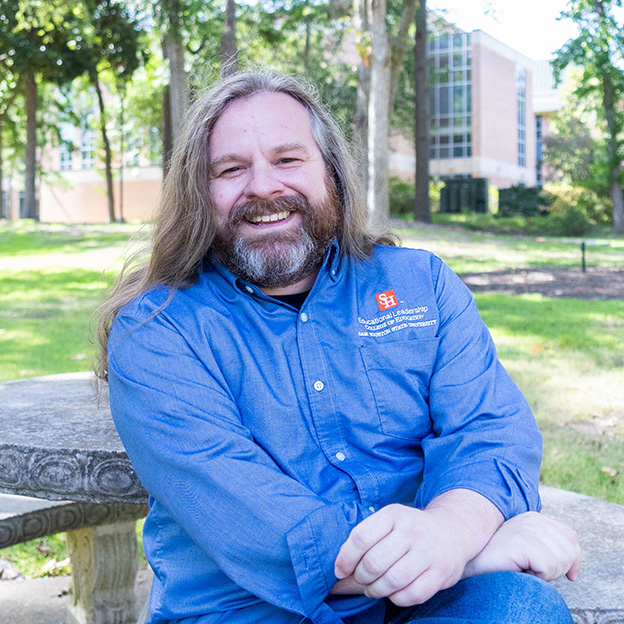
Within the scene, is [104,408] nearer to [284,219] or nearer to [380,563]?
[284,219]

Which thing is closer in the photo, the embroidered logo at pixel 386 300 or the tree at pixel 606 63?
the embroidered logo at pixel 386 300

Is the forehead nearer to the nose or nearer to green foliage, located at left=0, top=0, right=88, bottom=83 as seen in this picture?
the nose

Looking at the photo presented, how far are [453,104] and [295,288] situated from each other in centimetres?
5140

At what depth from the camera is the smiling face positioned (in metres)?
2.24

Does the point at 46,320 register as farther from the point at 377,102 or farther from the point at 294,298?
the point at 294,298

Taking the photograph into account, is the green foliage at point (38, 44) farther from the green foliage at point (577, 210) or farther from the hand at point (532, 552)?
the hand at point (532, 552)

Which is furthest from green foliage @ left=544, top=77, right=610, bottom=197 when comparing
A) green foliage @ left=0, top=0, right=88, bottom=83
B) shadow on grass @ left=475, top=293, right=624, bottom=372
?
shadow on grass @ left=475, top=293, right=624, bottom=372

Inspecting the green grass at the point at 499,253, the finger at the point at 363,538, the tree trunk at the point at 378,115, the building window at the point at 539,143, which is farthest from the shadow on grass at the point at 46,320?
the building window at the point at 539,143

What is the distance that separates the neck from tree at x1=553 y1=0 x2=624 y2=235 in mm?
20405

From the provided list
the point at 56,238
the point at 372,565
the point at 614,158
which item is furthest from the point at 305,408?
the point at 614,158

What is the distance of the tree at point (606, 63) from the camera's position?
22.3 metres

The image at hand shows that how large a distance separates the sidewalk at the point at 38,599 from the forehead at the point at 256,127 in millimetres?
2170

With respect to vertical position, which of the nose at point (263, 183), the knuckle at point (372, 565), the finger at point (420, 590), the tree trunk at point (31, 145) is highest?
the tree trunk at point (31, 145)

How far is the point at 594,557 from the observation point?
7.05 ft
